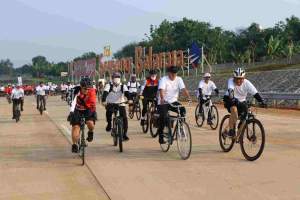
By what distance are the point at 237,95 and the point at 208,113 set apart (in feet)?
22.5

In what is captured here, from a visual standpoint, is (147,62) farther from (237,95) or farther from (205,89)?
(237,95)

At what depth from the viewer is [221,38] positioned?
321 feet

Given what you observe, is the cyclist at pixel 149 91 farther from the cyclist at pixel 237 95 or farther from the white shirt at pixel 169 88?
the cyclist at pixel 237 95

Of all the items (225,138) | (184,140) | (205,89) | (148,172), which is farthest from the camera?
(205,89)

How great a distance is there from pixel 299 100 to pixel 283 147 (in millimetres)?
16986

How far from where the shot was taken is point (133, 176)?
10.2 m

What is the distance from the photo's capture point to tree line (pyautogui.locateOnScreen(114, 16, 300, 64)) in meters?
86.7

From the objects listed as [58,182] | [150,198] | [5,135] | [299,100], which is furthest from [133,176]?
[299,100]

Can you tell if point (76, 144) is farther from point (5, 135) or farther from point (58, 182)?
point (5, 135)

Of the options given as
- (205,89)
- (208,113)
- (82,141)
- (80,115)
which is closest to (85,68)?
(205,89)

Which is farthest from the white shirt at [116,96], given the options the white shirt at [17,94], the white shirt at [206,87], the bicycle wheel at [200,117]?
the white shirt at [17,94]

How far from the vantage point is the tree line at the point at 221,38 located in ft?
284

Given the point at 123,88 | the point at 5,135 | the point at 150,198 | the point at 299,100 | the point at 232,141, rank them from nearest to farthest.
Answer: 1. the point at 150,198
2. the point at 232,141
3. the point at 123,88
4. the point at 5,135
5. the point at 299,100

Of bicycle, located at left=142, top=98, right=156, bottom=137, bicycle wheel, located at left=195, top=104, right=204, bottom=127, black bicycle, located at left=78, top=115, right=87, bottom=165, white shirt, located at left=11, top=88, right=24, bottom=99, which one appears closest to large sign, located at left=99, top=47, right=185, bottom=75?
white shirt, located at left=11, top=88, right=24, bottom=99
